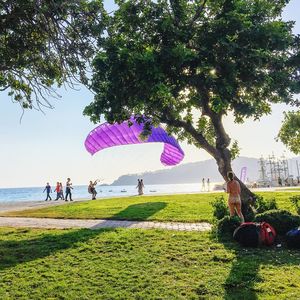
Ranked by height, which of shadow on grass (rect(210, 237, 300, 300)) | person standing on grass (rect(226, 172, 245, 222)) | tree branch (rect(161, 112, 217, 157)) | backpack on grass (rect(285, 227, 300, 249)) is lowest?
shadow on grass (rect(210, 237, 300, 300))

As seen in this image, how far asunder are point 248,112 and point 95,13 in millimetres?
5856

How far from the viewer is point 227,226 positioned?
12.1 m

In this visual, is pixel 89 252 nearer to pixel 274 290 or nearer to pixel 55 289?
pixel 55 289

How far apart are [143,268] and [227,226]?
4621mm

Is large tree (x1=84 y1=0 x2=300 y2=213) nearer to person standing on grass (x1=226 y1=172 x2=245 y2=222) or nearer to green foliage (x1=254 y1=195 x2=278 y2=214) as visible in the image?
person standing on grass (x1=226 y1=172 x2=245 y2=222)

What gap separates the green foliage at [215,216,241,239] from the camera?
39.1 feet

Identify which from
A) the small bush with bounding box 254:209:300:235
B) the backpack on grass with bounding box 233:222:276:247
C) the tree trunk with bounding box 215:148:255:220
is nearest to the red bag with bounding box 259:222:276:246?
the backpack on grass with bounding box 233:222:276:247

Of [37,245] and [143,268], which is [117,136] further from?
[143,268]

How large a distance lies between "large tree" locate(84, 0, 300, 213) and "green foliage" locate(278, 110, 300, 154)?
14544mm

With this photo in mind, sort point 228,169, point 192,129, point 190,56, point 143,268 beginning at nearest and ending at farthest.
A: 1. point 143,268
2. point 190,56
3. point 228,169
4. point 192,129

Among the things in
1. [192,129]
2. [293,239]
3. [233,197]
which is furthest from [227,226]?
[192,129]

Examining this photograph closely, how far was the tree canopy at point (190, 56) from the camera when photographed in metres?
9.84

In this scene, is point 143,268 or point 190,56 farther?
point 190,56

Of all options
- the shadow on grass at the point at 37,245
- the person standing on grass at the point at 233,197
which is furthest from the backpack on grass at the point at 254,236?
the shadow on grass at the point at 37,245
